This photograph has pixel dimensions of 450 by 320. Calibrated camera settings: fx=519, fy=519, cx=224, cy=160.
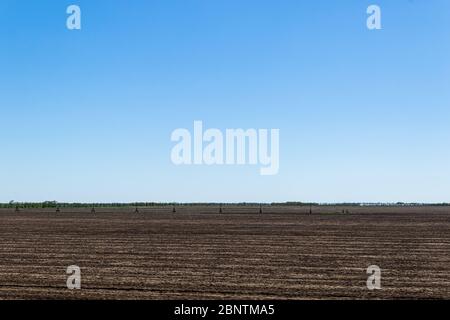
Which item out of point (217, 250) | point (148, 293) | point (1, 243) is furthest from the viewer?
point (1, 243)

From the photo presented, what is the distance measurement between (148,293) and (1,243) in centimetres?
1527

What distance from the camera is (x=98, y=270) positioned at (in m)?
16.8

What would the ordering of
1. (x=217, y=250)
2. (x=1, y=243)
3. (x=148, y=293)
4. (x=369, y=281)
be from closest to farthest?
(x=148, y=293)
(x=369, y=281)
(x=217, y=250)
(x=1, y=243)

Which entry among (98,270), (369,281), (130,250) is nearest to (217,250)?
(130,250)
